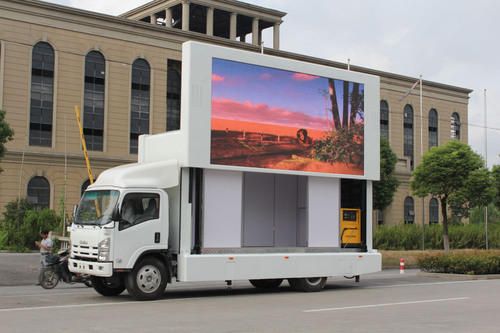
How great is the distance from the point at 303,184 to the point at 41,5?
4302cm

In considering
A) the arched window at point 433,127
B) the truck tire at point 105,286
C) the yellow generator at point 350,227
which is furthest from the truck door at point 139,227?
the arched window at point 433,127

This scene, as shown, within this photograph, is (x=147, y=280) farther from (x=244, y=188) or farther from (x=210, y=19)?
(x=210, y=19)

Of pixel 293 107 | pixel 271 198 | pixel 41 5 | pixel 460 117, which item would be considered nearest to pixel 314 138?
pixel 293 107

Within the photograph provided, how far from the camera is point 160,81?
63.4 m

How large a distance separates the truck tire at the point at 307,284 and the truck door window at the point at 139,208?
443cm

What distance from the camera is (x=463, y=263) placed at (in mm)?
24484

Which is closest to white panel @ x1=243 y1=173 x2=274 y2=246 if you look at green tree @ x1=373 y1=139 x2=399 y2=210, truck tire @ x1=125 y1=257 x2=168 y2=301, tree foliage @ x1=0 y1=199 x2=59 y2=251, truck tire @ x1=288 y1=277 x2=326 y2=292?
truck tire @ x1=288 y1=277 x2=326 y2=292

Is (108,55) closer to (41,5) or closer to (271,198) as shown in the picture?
(41,5)

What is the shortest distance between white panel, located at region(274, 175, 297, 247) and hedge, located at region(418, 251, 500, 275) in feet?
24.6

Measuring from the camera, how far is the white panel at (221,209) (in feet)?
54.1

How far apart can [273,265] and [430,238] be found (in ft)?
105

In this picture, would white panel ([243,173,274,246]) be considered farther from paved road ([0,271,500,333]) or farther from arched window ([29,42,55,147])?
arched window ([29,42,55,147])

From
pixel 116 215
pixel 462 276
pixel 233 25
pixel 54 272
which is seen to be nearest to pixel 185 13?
pixel 233 25

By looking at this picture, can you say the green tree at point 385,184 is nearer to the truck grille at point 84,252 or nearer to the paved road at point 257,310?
the paved road at point 257,310
